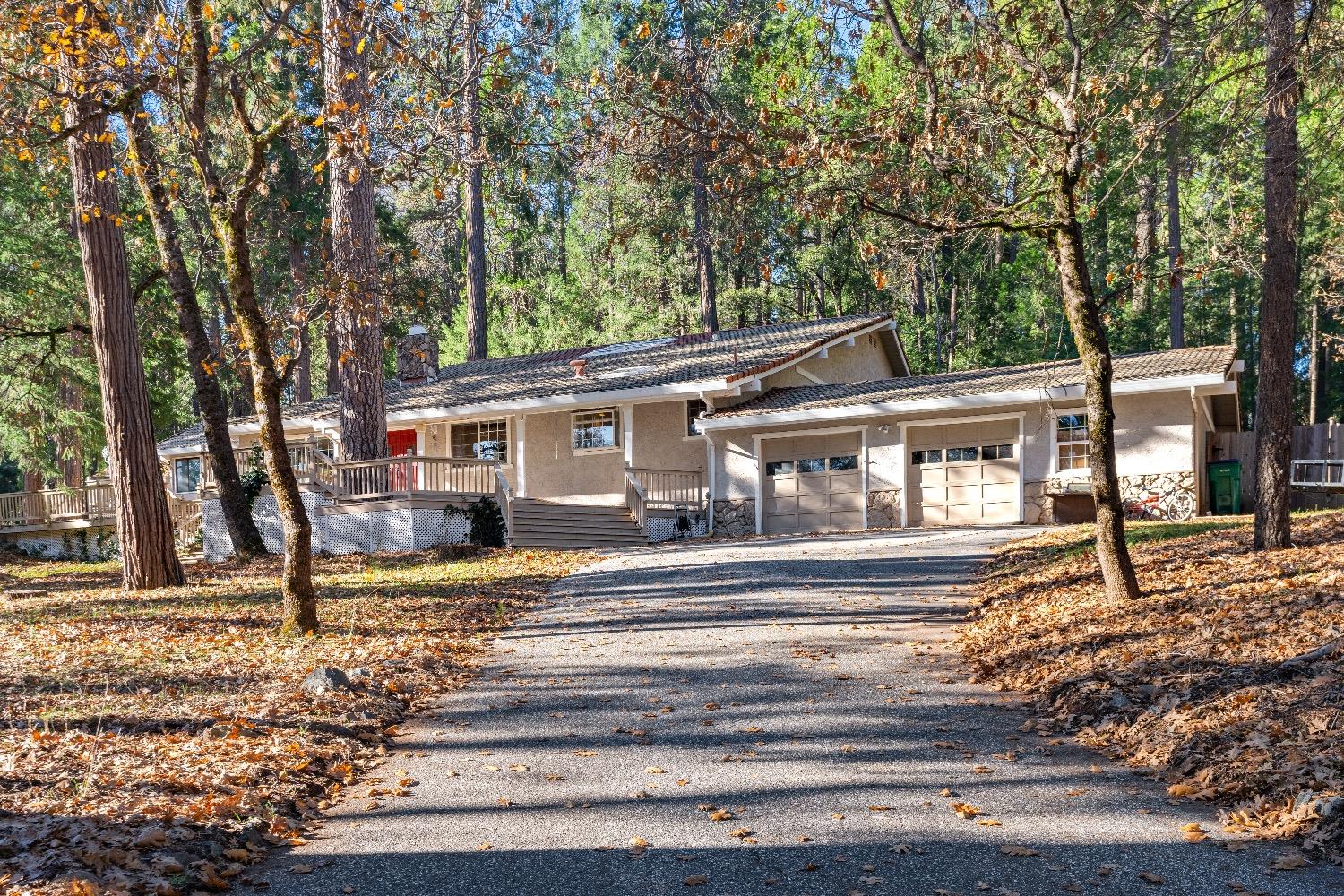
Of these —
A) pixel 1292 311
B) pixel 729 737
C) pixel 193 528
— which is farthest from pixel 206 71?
pixel 193 528

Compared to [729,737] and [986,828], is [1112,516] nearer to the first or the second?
A: [729,737]

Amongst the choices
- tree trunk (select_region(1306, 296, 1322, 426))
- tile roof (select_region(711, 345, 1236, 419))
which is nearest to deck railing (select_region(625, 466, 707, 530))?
tile roof (select_region(711, 345, 1236, 419))

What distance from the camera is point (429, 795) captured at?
5379mm

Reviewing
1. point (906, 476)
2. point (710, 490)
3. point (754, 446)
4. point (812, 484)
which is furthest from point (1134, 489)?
point (710, 490)

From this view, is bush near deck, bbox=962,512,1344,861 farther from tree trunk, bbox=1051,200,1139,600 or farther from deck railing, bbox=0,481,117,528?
deck railing, bbox=0,481,117,528

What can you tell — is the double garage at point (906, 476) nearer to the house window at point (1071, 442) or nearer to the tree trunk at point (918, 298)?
the house window at point (1071, 442)

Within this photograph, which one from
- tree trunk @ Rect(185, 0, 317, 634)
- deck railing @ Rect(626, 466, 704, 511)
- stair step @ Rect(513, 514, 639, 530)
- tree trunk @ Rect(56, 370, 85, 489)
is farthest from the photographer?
tree trunk @ Rect(56, 370, 85, 489)

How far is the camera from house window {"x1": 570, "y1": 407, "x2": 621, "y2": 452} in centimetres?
2292

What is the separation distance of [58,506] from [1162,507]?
26570 mm

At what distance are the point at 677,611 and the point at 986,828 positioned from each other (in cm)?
625

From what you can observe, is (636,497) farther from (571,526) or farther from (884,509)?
(884,509)

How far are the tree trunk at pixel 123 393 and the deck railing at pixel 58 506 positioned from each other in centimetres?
1608

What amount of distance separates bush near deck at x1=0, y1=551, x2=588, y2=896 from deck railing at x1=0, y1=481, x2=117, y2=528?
15.8 meters

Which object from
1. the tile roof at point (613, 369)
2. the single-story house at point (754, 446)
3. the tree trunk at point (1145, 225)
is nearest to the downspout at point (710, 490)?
the single-story house at point (754, 446)
